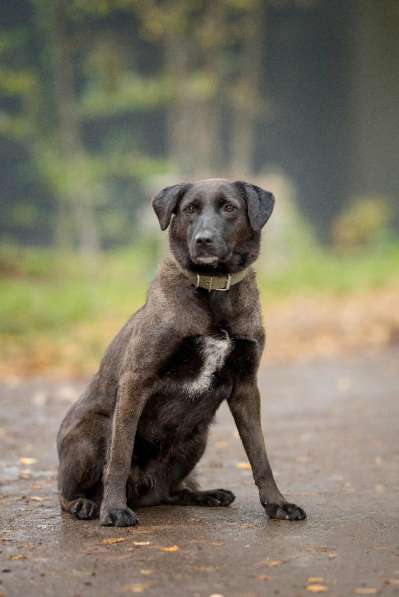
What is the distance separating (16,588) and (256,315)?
→ 5.59 ft

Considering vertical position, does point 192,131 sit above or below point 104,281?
above

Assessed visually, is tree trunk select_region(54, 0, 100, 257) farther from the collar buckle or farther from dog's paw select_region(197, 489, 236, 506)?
the collar buckle

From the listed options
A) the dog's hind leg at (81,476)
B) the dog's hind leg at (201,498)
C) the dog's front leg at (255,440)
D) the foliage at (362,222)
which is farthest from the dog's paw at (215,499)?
the foliage at (362,222)

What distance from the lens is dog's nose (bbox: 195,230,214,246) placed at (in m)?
4.22

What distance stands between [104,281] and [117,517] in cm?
1284

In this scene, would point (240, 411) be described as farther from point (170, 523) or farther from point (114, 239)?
point (114, 239)

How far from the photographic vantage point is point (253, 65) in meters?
19.6

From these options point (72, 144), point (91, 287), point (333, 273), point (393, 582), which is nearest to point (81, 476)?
point (393, 582)

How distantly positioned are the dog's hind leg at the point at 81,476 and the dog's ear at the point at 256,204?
1.33m

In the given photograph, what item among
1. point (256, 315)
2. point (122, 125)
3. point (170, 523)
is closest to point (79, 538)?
point (170, 523)

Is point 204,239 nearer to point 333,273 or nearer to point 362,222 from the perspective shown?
point 333,273

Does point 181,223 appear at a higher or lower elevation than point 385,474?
higher

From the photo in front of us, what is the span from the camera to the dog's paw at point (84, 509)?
4.40 metres

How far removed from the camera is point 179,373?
431cm
